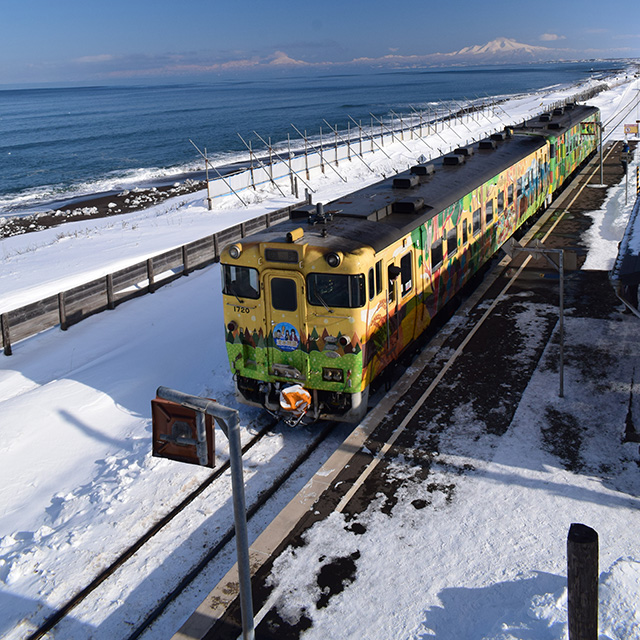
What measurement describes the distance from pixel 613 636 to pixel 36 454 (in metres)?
9.25

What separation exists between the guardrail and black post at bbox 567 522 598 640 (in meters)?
14.6

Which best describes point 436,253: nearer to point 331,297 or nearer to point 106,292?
point 331,297

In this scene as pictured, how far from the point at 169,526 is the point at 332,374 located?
11.4ft

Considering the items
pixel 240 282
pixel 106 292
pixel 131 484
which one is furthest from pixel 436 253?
pixel 106 292

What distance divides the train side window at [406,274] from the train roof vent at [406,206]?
1.07m

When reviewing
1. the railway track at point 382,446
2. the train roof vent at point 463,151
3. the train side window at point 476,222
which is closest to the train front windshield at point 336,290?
the railway track at point 382,446

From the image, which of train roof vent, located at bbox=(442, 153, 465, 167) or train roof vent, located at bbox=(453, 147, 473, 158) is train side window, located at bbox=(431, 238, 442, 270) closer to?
train roof vent, located at bbox=(442, 153, 465, 167)

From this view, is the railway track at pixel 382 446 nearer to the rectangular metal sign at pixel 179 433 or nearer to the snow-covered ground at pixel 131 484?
the snow-covered ground at pixel 131 484

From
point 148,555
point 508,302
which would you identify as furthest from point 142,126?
point 148,555

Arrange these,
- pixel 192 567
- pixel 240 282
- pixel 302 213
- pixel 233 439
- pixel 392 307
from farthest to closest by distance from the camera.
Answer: pixel 302 213 < pixel 392 307 < pixel 240 282 < pixel 192 567 < pixel 233 439

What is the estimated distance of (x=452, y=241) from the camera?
15086 millimetres

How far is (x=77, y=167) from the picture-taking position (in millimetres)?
66188

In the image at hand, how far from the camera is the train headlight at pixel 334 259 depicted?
1038 cm

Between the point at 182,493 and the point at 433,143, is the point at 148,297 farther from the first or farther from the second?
the point at 433,143
